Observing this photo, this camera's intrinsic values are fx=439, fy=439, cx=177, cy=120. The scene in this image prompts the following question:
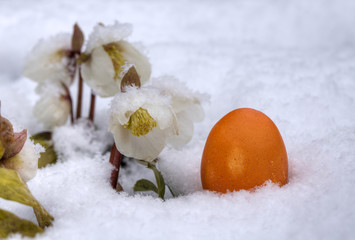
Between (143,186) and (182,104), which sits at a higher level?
(182,104)

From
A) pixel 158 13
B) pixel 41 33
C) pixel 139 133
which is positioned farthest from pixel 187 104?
pixel 158 13

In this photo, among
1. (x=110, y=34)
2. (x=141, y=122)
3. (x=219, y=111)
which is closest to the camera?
(x=141, y=122)

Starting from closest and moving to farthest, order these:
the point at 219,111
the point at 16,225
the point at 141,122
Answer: the point at 16,225
the point at 141,122
the point at 219,111

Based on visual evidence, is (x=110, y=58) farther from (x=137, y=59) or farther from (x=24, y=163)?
(x=24, y=163)

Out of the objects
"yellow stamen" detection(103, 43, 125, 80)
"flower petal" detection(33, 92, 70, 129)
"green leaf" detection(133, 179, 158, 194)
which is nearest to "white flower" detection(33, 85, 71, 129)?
"flower petal" detection(33, 92, 70, 129)

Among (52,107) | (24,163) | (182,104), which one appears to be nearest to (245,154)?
(182,104)

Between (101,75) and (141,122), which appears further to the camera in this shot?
(101,75)
